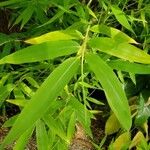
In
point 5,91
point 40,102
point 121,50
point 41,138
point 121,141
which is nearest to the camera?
point 40,102

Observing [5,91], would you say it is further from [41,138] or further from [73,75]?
[73,75]

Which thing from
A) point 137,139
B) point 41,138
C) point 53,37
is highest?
point 53,37

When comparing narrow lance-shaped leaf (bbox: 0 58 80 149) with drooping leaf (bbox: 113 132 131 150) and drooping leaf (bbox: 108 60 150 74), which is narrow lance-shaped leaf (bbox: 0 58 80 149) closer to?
drooping leaf (bbox: 108 60 150 74)

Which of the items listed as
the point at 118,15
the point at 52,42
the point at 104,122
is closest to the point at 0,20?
the point at 104,122

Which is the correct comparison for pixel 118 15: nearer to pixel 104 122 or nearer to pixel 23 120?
pixel 23 120

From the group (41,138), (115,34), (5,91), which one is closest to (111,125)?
(5,91)

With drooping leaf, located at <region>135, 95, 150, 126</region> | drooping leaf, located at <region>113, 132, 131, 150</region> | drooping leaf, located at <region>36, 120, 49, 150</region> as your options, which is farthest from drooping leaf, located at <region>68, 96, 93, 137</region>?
drooping leaf, located at <region>135, 95, 150, 126</region>

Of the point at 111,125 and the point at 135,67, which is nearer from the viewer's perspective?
the point at 135,67
